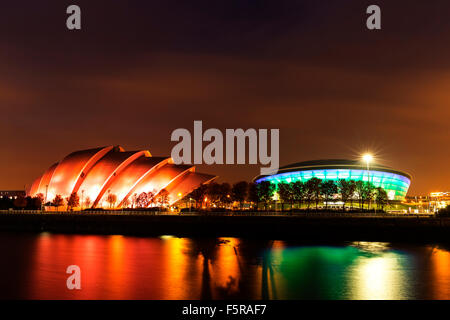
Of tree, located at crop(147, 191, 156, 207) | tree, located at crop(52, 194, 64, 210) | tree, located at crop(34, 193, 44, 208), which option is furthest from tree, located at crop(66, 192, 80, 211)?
tree, located at crop(147, 191, 156, 207)

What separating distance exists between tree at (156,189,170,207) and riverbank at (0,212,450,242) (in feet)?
66.4

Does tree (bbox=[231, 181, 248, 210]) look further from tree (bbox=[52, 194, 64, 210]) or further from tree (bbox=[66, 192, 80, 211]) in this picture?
tree (bbox=[52, 194, 64, 210])

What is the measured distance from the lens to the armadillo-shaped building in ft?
230

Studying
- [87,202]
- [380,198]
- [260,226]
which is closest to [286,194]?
[380,198]

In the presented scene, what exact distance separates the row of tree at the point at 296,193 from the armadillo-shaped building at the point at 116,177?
4.48 m

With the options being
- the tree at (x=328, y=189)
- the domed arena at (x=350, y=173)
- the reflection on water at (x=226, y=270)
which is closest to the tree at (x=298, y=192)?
the tree at (x=328, y=189)

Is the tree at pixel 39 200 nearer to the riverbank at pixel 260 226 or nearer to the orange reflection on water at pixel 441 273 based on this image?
the riverbank at pixel 260 226

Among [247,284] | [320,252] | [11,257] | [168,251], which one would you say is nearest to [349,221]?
[320,252]

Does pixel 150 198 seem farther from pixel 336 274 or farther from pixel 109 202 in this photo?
pixel 336 274

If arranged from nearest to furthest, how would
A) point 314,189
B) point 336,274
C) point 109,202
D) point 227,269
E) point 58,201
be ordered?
point 336,274 → point 227,269 → point 314,189 → point 58,201 → point 109,202

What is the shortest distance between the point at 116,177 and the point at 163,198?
9.81 m

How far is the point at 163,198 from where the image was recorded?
69.0 m

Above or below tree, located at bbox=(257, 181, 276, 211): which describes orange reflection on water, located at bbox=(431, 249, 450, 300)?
below

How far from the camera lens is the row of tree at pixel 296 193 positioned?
66500 mm
